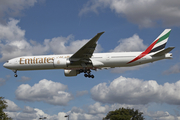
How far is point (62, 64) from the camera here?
33.7m

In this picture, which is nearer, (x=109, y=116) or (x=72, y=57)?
(x=72, y=57)

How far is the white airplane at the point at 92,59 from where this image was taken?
33.5 m

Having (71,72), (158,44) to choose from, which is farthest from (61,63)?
(158,44)

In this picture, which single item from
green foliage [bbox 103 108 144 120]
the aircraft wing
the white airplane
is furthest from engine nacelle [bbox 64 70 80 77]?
green foliage [bbox 103 108 144 120]

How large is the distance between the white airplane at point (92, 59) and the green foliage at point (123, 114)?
169 feet

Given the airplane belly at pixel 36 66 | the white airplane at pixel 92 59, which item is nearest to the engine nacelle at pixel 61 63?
the white airplane at pixel 92 59

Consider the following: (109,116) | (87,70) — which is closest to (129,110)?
(109,116)

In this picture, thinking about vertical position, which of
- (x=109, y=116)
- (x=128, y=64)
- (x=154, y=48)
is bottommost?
(x=109, y=116)

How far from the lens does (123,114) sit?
87.8m

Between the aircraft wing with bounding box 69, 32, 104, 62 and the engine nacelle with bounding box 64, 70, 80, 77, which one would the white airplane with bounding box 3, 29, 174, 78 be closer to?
the aircraft wing with bounding box 69, 32, 104, 62

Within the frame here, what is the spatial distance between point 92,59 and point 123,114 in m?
58.5

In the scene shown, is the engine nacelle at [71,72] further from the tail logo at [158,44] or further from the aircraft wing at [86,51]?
the tail logo at [158,44]

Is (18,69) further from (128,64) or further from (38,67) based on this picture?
(128,64)

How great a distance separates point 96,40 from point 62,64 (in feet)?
21.8
